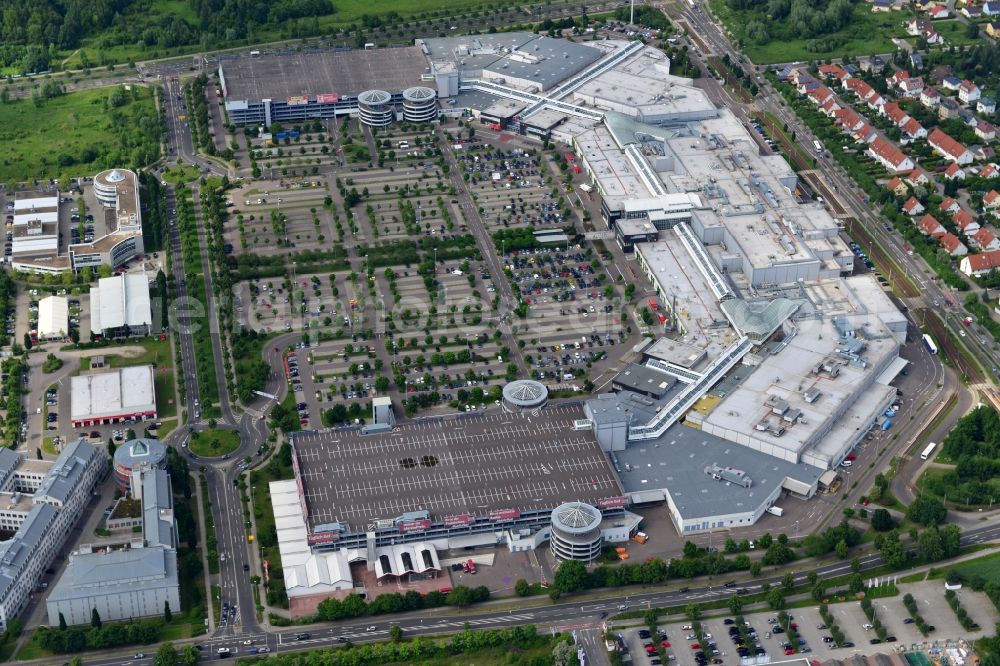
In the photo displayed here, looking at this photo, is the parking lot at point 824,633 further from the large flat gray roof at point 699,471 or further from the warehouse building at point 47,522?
the warehouse building at point 47,522

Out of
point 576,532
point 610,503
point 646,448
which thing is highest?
point 646,448

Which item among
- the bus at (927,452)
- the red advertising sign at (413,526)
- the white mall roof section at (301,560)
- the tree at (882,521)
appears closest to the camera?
the white mall roof section at (301,560)

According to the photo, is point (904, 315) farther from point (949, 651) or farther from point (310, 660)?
point (310, 660)

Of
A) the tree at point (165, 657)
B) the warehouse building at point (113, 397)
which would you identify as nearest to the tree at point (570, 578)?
the tree at point (165, 657)

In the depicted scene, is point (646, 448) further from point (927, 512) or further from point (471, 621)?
point (471, 621)

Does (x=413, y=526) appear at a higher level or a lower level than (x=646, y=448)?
lower

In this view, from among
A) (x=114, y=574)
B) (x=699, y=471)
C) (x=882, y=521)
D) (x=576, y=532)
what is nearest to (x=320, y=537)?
(x=114, y=574)
